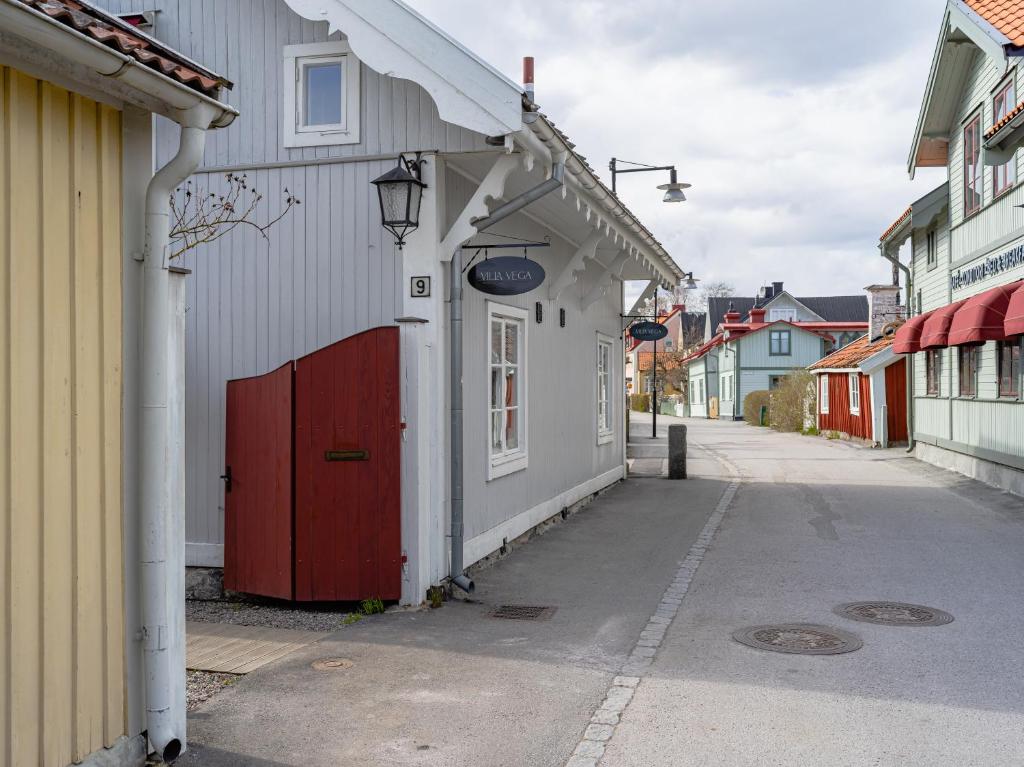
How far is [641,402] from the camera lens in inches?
2936

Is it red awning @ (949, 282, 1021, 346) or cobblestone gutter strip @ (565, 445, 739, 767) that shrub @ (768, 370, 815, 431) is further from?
cobblestone gutter strip @ (565, 445, 739, 767)

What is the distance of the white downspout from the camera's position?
4.40 meters

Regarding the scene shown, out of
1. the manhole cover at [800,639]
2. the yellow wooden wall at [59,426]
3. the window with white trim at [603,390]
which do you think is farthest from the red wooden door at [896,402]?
the yellow wooden wall at [59,426]

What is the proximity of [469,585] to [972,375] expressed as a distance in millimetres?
13516

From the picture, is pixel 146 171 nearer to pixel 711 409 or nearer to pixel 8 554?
pixel 8 554

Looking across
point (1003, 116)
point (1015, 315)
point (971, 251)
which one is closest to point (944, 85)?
point (1003, 116)

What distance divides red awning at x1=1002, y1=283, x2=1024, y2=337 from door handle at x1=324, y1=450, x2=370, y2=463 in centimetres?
919

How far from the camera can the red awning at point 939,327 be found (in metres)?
17.2

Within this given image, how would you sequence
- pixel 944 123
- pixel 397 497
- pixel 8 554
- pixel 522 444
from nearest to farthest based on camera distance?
pixel 8 554 → pixel 397 497 → pixel 522 444 → pixel 944 123

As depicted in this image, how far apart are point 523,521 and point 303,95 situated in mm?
4762

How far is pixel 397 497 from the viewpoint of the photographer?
7523 mm

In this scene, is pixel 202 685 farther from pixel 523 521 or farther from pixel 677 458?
pixel 677 458

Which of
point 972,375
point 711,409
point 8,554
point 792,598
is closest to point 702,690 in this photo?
point 792,598

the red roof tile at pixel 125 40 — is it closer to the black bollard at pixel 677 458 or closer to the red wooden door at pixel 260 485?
the red wooden door at pixel 260 485
